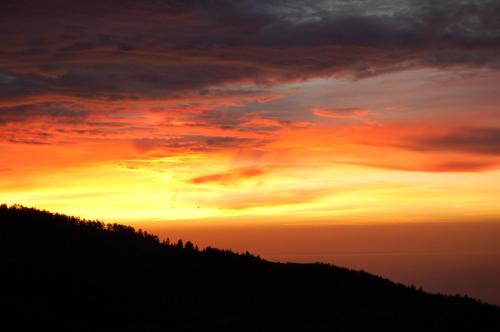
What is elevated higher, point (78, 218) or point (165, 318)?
point (78, 218)

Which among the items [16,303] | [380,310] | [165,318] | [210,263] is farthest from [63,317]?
[380,310]

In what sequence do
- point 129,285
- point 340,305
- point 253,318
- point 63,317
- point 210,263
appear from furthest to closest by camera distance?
point 210,263 → point 340,305 → point 129,285 → point 253,318 → point 63,317

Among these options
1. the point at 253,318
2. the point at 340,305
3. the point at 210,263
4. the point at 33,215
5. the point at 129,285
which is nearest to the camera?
the point at 253,318

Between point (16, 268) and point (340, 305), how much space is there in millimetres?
12056

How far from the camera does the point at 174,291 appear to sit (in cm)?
2284

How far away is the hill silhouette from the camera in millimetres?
19578

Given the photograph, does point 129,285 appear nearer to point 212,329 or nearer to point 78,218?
point 212,329

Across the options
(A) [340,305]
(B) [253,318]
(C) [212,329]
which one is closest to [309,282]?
(A) [340,305]

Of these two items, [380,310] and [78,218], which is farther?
[78,218]

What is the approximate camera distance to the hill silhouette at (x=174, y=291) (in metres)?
19.6

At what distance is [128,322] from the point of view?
1905 centimetres

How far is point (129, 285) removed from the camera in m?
22.6

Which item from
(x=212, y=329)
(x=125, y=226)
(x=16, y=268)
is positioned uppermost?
(x=125, y=226)

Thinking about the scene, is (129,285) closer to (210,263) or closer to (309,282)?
(210,263)
